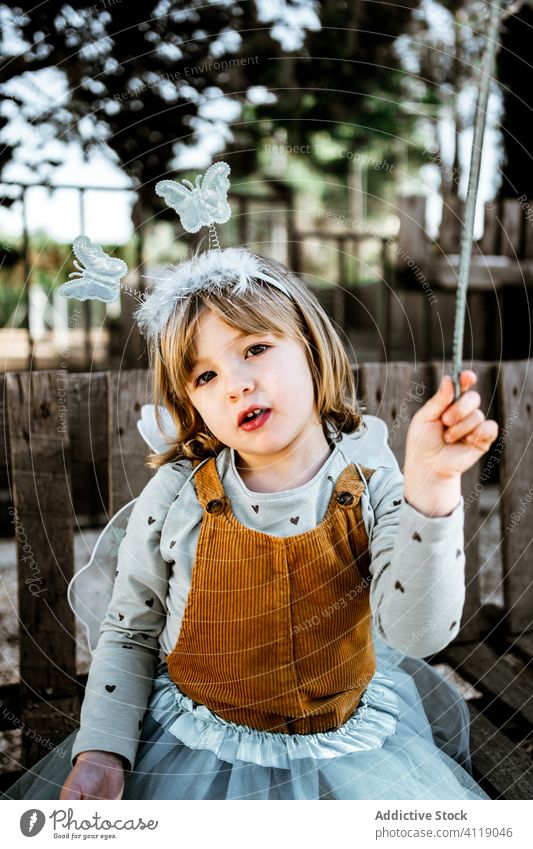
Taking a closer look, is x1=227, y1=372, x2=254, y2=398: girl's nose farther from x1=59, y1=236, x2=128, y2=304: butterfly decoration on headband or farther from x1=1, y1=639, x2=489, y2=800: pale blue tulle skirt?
x1=1, y1=639, x2=489, y2=800: pale blue tulle skirt

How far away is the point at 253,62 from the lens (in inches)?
31.9

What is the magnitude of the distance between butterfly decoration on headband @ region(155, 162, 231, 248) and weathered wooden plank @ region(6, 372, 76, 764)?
268mm

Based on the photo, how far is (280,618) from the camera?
0.62 m

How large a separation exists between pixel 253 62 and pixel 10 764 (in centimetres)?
83

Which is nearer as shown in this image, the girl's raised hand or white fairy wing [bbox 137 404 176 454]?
the girl's raised hand

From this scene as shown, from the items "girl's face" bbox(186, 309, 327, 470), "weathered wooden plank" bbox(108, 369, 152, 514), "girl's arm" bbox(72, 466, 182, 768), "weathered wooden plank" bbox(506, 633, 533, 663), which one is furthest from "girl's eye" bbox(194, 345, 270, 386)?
"weathered wooden plank" bbox(506, 633, 533, 663)

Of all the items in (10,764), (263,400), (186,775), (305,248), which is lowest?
(10,764)

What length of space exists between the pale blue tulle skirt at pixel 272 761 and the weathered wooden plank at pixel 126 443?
0.74ft

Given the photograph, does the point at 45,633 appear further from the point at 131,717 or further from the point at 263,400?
the point at 263,400

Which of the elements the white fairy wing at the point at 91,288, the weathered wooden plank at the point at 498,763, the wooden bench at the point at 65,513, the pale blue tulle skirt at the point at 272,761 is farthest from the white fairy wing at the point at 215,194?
the weathered wooden plank at the point at 498,763

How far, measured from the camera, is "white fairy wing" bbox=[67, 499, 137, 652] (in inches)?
29.3

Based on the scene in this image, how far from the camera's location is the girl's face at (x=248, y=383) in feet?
1.94

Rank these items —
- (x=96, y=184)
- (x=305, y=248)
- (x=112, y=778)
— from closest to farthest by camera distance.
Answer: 1. (x=112, y=778)
2. (x=96, y=184)
3. (x=305, y=248)
